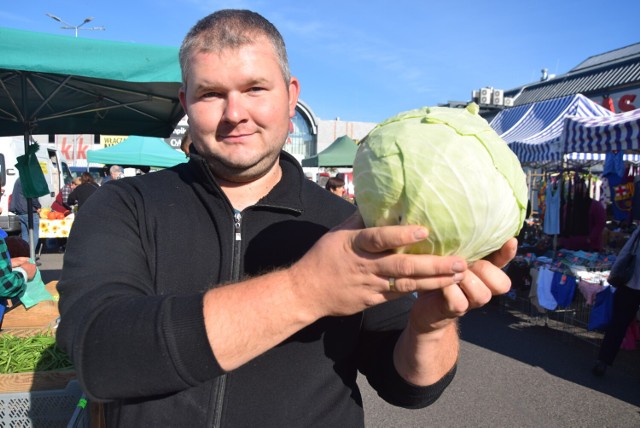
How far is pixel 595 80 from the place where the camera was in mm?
20938

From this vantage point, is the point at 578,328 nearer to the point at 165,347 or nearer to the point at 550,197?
the point at 550,197

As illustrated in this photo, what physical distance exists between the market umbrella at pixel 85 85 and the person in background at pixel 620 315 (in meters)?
5.56

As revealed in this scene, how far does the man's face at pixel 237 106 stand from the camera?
160 cm

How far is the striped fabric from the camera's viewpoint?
634 cm

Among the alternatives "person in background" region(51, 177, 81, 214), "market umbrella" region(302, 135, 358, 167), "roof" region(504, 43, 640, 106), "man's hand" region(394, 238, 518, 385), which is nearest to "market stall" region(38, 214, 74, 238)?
"person in background" region(51, 177, 81, 214)

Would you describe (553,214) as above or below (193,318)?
below

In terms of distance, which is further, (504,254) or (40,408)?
(40,408)

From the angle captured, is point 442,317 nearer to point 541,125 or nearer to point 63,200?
point 541,125

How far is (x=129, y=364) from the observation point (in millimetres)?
1144

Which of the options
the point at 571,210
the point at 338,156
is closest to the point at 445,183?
the point at 571,210

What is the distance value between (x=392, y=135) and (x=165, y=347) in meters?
0.84

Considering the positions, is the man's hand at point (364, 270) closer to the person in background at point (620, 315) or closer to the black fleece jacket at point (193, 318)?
the black fleece jacket at point (193, 318)

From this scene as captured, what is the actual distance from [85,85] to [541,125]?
418 inches

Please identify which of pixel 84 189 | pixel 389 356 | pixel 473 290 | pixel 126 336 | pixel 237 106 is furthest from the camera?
pixel 84 189
